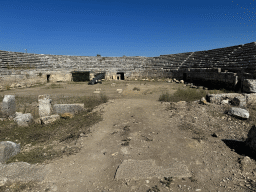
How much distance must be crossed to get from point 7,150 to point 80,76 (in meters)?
22.1

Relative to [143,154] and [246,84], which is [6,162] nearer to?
[143,154]

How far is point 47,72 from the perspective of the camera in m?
22.9

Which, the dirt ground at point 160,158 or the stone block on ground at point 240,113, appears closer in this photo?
the dirt ground at point 160,158

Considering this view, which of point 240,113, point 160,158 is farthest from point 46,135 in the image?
point 240,113

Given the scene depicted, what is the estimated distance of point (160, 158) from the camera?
4.07 meters

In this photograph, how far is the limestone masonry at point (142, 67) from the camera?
15391mm

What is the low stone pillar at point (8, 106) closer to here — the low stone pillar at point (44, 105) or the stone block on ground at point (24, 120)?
the stone block on ground at point (24, 120)

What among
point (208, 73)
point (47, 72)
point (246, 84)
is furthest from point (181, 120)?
point (47, 72)

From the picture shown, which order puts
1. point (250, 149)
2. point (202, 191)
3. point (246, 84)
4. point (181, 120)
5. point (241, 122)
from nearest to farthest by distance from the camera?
point (202, 191)
point (250, 149)
point (241, 122)
point (181, 120)
point (246, 84)

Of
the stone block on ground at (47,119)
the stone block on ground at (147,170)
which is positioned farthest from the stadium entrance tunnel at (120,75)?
the stone block on ground at (147,170)

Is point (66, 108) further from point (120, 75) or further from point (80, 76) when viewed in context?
point (120, 75)

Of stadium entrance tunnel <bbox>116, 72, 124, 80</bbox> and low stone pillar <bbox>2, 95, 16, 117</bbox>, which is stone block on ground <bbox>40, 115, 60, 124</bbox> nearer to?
low stone pillar <bbox>2, 95, 16, 117</bbox>

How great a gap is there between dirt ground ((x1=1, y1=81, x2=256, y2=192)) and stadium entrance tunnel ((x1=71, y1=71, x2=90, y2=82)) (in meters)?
20.2

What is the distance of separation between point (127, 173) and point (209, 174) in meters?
1.83
